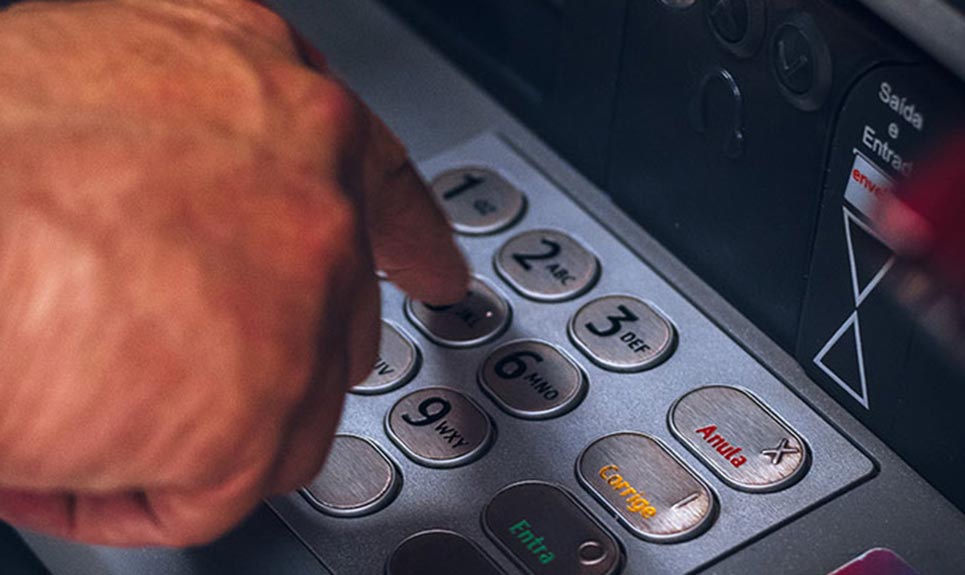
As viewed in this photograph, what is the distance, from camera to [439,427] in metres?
0.82

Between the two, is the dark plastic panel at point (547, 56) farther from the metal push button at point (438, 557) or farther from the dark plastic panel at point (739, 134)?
the metal push button at point (438, 557)

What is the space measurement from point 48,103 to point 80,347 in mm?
126

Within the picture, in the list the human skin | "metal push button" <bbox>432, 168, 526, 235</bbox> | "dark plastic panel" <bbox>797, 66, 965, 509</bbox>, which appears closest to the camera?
the human skin

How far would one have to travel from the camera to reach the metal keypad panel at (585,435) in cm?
77

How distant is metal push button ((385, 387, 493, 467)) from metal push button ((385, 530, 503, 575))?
0.16 ft

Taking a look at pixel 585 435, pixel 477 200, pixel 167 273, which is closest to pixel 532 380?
pixel 585 435

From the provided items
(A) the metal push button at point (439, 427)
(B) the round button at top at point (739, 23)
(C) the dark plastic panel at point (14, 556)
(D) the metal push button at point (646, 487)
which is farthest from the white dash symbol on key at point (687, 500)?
(C) the dark plastic panel at point (14, 556)

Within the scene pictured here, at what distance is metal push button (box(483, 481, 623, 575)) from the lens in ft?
2.48

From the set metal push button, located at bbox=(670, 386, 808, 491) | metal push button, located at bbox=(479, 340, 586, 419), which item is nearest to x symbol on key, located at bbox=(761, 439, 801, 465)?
metal push button, located at bbox=(670, 386, 808, 491)

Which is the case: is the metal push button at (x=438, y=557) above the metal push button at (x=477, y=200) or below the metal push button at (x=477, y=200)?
below

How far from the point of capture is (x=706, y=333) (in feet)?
2.84

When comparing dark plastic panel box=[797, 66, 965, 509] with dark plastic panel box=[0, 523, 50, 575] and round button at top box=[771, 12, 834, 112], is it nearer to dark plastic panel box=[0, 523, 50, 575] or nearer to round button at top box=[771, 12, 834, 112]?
round button at top box=[771, 12, 834, 112]

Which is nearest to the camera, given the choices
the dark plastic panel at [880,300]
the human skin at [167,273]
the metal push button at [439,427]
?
the human skin at [167,273]

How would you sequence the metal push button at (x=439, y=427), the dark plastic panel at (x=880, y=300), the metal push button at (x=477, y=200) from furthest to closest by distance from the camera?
the metal push button at (x=477, y=200)
the metal push button at (x=439, y=427)
the dark plastic panel at (x=880, y=300)
